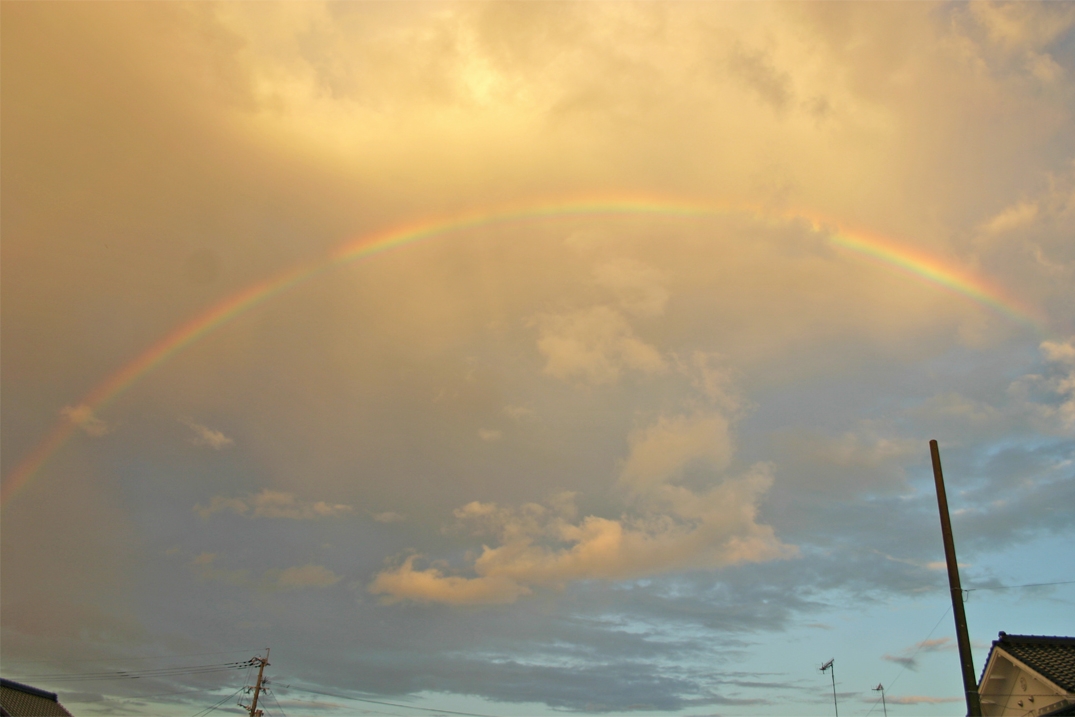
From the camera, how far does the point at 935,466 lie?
65.5ft

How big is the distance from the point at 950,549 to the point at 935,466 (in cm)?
237

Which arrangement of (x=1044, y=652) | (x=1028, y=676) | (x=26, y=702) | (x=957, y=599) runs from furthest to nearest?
(x=26, y=702)
(x=1044, y=652)
(x=1028, y=676)
(x=957, y=599)

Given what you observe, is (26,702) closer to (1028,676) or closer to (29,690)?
(29,690)

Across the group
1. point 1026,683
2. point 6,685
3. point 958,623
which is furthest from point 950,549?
point 6,685

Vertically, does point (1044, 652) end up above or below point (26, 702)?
above

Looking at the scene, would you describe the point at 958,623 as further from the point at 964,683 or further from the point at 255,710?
the point at 255,710

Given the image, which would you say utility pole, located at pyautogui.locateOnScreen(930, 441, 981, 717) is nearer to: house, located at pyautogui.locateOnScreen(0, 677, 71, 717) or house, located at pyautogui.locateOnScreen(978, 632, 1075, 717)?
house, located at pyautogui.locateOnScreen(978, 632, 1075, 717)

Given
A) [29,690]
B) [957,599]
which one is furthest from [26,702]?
[957,599]

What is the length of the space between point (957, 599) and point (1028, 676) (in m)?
14.3

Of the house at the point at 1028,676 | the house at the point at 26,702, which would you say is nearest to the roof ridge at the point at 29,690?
the house at the point at 26,702

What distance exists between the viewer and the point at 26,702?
5534 centimetres

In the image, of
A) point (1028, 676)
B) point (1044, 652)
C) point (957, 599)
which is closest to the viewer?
point (957, 599)

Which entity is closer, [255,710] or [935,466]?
[935,466]

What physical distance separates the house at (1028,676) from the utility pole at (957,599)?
11175 millimetres
